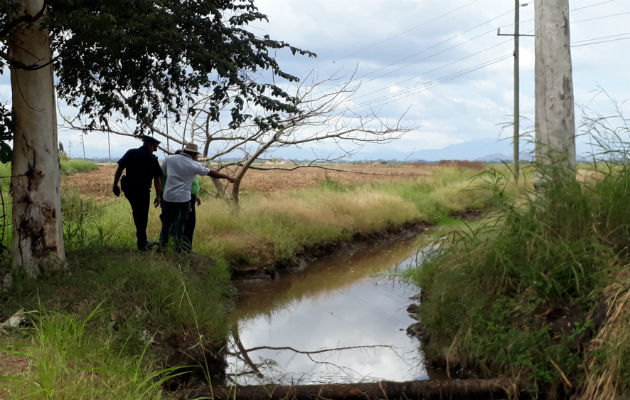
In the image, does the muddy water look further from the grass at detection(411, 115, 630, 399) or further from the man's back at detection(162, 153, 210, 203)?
the man's back at detection(162, 153, 210, 203)

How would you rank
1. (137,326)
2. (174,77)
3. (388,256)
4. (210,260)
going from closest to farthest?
(137,326) → (174,77) → (210,260) → (388,256)

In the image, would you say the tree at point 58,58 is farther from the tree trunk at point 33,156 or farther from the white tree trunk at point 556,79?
the white tree trunk at point 556,79

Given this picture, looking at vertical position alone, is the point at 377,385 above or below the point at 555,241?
below

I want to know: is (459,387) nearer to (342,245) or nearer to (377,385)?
(377,385)

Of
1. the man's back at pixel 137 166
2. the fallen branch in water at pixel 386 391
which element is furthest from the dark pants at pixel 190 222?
the fallen branch in water at pixel 386 391

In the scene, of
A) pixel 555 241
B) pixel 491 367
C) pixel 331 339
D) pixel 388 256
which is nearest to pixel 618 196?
pixel 555 241

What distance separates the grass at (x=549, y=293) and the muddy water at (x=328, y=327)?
0.83 meters

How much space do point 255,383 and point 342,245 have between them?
27.1 feet

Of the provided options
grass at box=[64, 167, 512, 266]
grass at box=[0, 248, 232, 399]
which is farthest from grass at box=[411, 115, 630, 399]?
grass at box=[0, 248, 232, 399]

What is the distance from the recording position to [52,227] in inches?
299

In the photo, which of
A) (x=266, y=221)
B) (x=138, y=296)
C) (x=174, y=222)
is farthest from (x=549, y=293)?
(x=266, y=221)

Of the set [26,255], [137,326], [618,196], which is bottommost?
[137,326]

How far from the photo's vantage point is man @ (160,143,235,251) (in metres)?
9.62

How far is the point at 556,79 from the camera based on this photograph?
25.7ft
